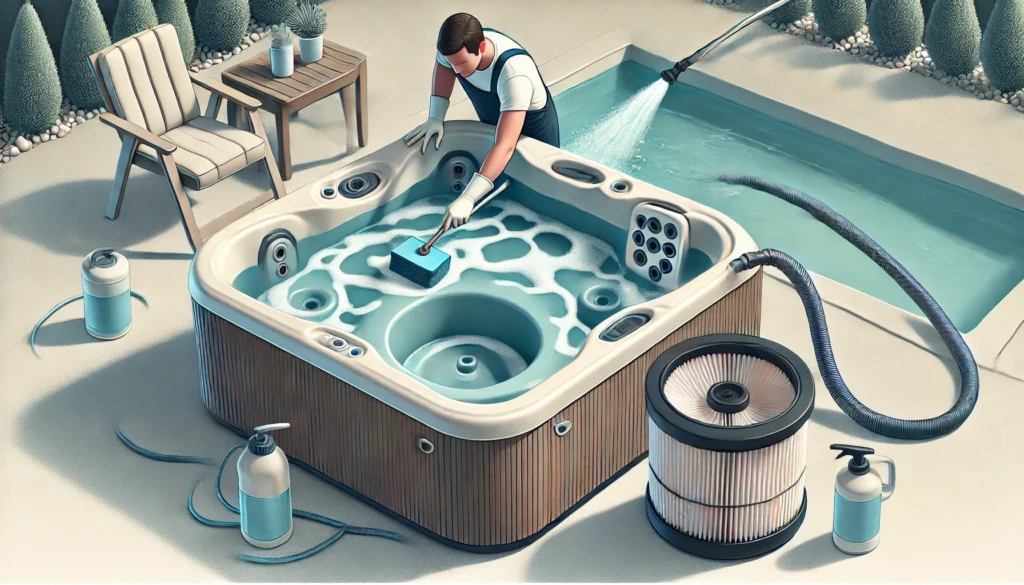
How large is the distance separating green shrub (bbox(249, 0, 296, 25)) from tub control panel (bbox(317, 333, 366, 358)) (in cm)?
331

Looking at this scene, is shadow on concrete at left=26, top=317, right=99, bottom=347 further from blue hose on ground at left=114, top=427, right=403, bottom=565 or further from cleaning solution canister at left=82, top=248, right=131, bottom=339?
blue hose on ground at left=114, top=427, right=403, bottom=565

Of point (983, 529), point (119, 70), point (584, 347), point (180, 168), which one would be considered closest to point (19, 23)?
point (119, 70)

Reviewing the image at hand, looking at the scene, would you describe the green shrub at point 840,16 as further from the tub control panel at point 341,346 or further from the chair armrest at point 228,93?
the tub control panel at point 341,346

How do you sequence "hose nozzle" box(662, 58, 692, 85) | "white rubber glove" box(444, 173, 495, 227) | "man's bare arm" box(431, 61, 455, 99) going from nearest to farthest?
"white rubber glove" box(444, 173, 495, 227), "man's bare arm" box(431, 61, 455, 99), "hose nozzle" box(662, 58, 692, 85)

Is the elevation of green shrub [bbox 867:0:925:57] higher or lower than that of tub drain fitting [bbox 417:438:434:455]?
higher

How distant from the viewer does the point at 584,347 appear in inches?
174

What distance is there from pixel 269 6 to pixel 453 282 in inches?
108

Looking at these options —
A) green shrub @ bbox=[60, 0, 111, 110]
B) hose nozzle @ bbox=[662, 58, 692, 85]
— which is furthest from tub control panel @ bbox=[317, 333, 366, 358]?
green shrub @ bbox=[60, 0, 111, 110]

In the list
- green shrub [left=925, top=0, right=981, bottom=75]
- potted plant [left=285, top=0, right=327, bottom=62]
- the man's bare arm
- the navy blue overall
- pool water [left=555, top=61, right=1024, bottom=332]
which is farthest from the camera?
green shrub [left=925, top=0, right=981, bottom=75]

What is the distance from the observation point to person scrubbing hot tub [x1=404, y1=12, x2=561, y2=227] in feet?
16.8

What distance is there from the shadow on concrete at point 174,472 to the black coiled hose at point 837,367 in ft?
4.62

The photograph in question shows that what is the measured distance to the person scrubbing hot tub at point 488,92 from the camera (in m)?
5.12

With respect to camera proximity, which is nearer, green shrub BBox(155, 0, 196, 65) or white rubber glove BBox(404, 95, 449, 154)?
white rubber glove BBox(404, 95, 449, 154)

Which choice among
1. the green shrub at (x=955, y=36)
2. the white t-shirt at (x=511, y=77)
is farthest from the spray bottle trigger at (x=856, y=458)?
the green shrub at (x=955, y=36)
